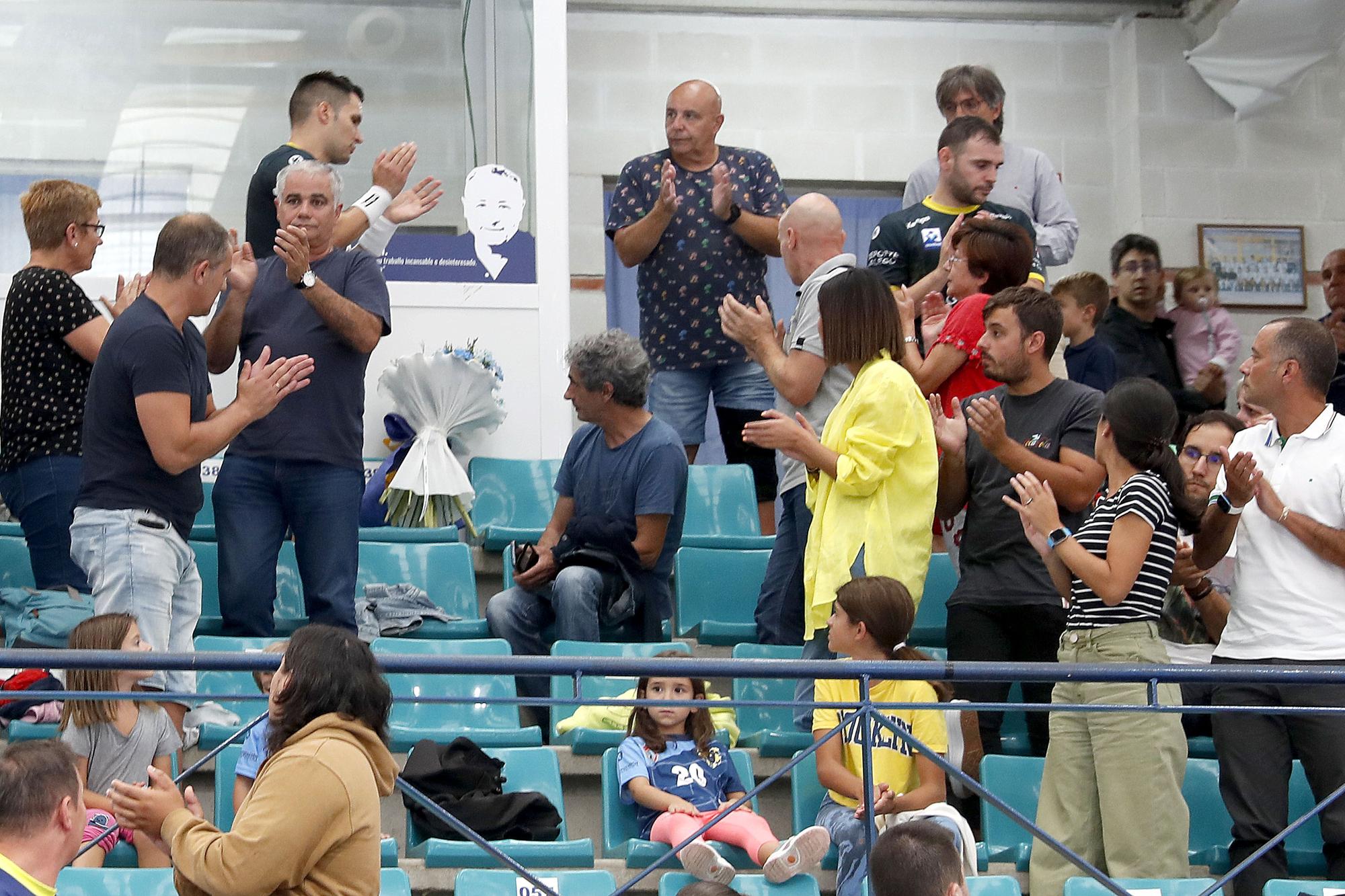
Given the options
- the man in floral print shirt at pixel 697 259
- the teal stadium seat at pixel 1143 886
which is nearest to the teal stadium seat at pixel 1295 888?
the teal stadium seat at pixel 1143 886

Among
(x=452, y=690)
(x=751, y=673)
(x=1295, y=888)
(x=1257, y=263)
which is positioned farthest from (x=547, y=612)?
(x=1257, y=263)

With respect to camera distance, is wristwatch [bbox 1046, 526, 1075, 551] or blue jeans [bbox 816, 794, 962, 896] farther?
wristwatch [bbox 1046, 526, 1075, 551]

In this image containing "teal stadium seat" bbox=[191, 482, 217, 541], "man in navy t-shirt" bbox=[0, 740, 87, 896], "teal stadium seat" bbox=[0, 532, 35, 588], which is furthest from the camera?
"teal stadium seat" bbox=[191, 482, 217, 541]

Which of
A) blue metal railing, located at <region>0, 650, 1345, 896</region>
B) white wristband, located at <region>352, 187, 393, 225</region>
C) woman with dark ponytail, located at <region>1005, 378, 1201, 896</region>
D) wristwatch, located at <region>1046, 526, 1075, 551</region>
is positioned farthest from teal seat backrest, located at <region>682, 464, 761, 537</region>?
blue metal railing, located at <region>0, 650, 1345, 896</region>

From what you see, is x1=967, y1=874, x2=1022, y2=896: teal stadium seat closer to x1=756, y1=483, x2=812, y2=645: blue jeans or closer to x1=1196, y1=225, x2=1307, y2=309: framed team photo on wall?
x1=756, y1=483, x2=812, y2=645: blue jeans

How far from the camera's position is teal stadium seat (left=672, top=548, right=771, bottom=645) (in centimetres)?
507

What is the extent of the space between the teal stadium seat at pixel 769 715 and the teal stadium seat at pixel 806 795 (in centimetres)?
16

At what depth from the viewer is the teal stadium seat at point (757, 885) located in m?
3.52

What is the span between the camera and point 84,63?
273 inches

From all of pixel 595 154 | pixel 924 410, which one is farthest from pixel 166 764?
pixel 595 154

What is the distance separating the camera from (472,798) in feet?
12.2

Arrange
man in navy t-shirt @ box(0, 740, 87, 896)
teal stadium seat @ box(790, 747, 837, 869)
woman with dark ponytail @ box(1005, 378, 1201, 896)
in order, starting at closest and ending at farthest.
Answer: man in navy t-shirt @ box(0, 740, 87, 896), woman with dark ponytail @ box(1005, 378, 1201, 896), teal stadium seat @ box(790, 747, 837, 869)

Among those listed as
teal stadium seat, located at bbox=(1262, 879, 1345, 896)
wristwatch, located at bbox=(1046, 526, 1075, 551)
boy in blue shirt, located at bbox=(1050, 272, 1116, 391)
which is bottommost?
teal stadium seat, located at bbox=(1262, 879, 1345, 896)

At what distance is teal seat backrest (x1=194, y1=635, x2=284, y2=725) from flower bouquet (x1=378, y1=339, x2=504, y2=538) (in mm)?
1117
